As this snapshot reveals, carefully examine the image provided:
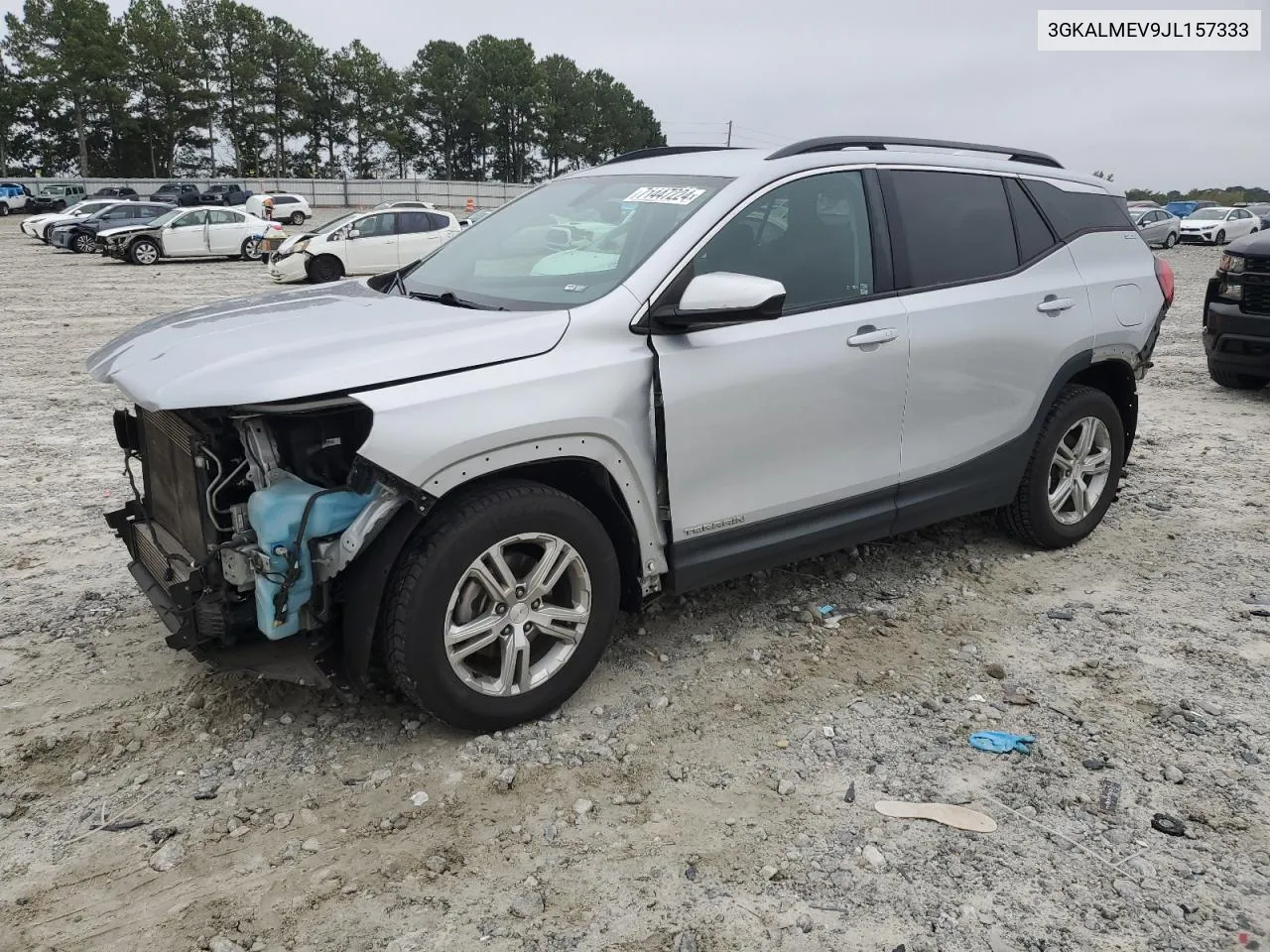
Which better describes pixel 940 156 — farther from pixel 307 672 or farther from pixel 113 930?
pixel 113 930

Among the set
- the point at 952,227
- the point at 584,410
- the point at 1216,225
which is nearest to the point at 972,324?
the point at 952,227

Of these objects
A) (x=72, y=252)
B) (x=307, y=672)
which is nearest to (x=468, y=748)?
(x=307, y=672)

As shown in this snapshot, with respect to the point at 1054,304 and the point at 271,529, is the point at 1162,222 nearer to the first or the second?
the point at 1054,304

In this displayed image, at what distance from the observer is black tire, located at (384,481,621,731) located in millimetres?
2967

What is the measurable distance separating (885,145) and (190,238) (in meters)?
25.7

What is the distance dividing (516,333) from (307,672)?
1243 millimetres

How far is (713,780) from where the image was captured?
10.2ft

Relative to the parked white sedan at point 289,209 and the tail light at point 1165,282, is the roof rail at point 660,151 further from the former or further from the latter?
the parked white sedan at point 289,209

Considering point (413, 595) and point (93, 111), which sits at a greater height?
point (93, 111)

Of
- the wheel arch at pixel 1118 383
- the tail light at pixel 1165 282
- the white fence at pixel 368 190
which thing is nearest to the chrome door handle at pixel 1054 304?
the wheel arch at pixel 1118 383

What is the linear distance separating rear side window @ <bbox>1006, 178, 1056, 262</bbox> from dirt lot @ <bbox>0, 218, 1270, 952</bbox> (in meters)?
1.53

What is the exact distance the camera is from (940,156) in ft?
14.2

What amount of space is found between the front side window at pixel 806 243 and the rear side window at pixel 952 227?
0.78ft

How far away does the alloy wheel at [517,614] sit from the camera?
122 inches
